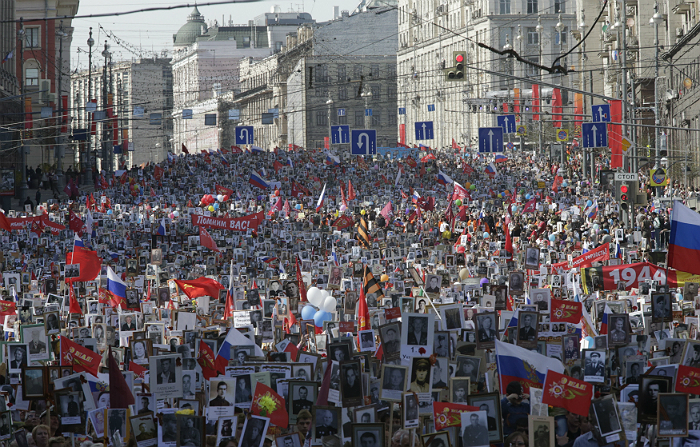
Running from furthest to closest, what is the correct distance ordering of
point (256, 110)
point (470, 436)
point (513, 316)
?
point (256, 110) → point (513, 316) → point (470, 436)

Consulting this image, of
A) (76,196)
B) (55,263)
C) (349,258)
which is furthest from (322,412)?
(76,196)

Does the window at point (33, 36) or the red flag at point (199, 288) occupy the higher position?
the window at point (33, 36)

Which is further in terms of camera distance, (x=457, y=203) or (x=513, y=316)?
(x=457, y=203)

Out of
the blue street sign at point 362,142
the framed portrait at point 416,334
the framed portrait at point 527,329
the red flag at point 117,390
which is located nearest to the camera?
the red flag at point 117,390

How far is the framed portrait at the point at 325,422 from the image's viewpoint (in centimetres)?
937

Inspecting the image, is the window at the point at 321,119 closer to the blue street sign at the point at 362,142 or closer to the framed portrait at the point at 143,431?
the blue street sign at the point at 362,142

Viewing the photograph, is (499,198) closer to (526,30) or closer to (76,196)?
(76,196)

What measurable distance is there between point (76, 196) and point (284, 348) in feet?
103

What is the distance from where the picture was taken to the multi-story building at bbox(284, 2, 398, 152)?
11294 cm

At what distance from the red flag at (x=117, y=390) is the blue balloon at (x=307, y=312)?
6.78 meters

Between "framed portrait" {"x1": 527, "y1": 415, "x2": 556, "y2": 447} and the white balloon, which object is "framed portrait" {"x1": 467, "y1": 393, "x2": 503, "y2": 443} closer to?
"framed portrait" {"x1": 527, "y1": 415, "x2": 556, "y2": 447}

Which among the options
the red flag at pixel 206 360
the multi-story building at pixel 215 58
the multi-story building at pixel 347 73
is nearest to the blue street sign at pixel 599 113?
the red flag at pixel 206 360

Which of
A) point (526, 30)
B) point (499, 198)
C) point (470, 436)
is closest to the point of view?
point (470, 436)

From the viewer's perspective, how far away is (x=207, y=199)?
40.8 meters
